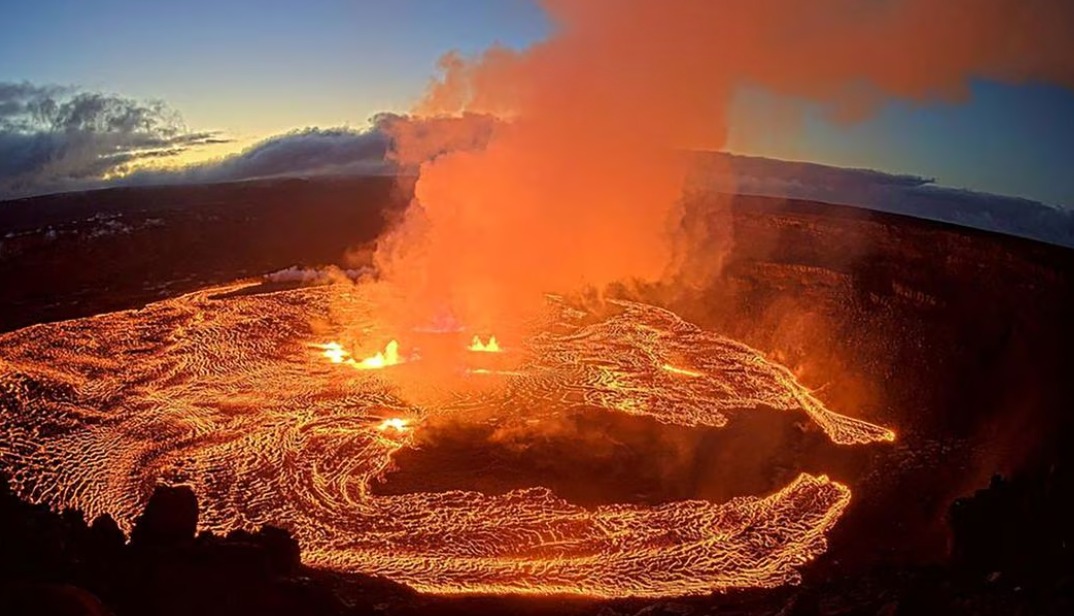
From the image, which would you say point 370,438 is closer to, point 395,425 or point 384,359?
point 395,425

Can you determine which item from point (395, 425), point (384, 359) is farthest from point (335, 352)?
point (395, 425)

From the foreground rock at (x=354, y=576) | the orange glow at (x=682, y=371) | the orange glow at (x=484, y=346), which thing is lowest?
the foreground rock at (x=354, y=576)

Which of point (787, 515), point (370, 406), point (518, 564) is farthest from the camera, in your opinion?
point (370, 406)

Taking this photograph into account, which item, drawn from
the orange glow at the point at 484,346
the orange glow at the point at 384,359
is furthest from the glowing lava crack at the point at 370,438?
the orange glow at the point at 484,346

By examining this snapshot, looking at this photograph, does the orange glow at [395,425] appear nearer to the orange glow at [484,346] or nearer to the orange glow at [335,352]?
the orange glow at [335,352]

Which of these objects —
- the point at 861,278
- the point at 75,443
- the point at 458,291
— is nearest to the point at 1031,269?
the point at 861,278

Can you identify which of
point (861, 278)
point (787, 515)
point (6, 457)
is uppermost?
point (861, 278)

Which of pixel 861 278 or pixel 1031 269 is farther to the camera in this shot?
pixel 861 278

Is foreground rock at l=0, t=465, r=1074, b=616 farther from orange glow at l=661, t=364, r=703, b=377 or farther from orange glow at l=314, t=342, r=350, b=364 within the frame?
orange glow at l=661, t=364, r=703, b=377

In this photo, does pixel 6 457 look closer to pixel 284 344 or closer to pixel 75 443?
pixel 75 443
